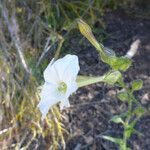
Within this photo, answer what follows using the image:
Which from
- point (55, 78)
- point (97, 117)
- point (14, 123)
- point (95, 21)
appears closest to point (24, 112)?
point (14, 123)

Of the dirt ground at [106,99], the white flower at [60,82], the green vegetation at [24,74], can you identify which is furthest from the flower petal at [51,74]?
the dirt ground at [106,99]

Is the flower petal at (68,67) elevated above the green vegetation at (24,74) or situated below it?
above

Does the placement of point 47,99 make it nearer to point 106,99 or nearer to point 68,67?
point 68,67

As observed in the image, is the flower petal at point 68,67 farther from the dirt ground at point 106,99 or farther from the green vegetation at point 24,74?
the dirt ground at point 106,99

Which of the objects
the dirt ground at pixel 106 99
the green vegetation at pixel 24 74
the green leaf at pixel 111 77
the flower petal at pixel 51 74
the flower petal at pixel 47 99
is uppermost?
the flower petal at pixel 51 74

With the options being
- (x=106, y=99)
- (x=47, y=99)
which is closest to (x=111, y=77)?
(x=47, y=99)

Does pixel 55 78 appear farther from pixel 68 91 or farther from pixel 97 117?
pixel 97 117

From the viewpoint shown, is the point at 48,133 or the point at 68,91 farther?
the point at 48,133
